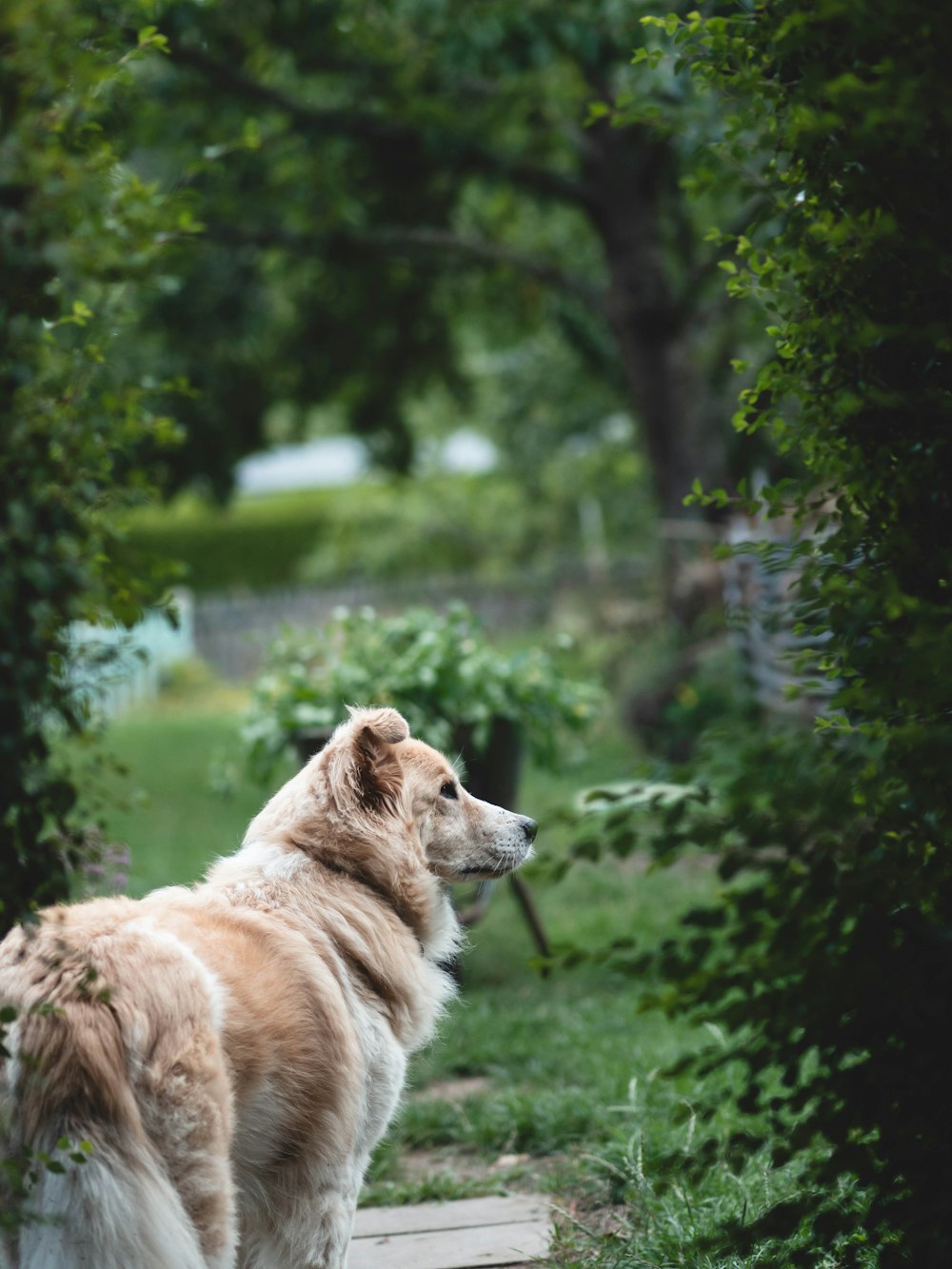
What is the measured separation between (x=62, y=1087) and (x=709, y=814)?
50.7 inches

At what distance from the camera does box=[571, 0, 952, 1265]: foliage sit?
2.06m

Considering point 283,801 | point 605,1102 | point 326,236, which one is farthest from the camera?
point 326,236

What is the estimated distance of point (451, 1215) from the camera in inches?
147

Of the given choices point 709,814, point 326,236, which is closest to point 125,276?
point 709,814

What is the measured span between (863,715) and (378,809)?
1.37 meters

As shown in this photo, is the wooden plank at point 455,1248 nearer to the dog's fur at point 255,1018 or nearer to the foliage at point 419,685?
the dog's fur at point 255,1018

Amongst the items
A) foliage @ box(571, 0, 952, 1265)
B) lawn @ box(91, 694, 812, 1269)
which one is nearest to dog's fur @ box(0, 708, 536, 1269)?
lawn @ box(91, 694, 812, 1269)

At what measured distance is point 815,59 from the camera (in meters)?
2.26

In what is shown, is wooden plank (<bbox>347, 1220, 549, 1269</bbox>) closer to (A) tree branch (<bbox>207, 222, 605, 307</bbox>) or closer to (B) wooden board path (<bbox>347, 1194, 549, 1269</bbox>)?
(B) wooden board path (<bbox>347, 1194, 549, 1269</bbox>)

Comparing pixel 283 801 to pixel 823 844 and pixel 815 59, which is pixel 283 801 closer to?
pixel 823 844

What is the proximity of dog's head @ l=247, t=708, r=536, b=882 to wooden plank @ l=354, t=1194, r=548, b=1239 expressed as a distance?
1.06m

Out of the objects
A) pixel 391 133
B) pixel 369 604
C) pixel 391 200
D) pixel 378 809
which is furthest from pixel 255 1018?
pixel 369 604

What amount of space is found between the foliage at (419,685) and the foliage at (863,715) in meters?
3.36

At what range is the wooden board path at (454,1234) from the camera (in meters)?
3.40
